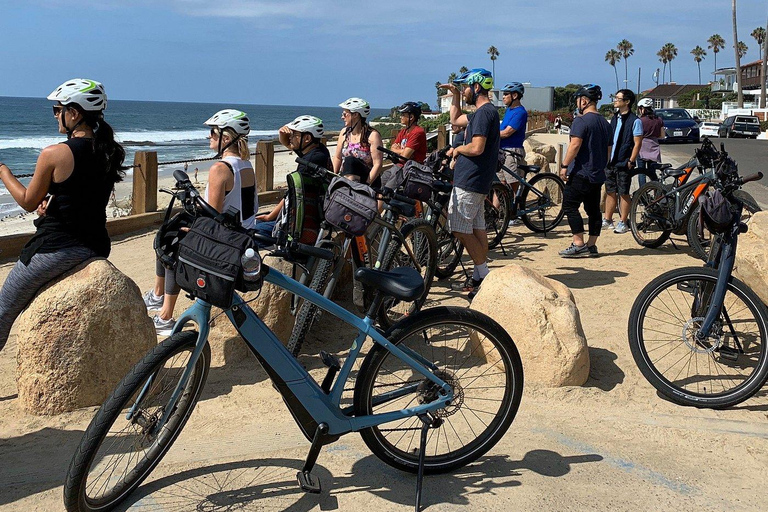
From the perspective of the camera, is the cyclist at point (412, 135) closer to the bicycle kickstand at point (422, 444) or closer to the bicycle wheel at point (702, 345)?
the bicycle wheel at point (702, 345)

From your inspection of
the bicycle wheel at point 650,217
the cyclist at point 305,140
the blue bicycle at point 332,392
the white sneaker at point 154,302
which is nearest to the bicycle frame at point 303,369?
the blue bicycle at point 332,392

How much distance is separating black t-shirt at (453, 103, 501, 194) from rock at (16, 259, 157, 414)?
3176mm

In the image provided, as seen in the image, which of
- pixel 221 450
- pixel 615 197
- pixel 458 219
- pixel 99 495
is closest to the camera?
pixel 99 495

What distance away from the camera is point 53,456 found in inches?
163

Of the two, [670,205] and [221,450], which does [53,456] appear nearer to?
[221,450]

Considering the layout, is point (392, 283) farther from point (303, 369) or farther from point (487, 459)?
point (487, 459)

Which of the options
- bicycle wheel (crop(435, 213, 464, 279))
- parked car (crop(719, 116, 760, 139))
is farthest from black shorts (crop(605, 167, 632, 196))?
parked car (crop(719, 116, 760, 139))

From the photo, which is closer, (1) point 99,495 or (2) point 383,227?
(1) point 99,495

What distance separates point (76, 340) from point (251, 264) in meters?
1.95

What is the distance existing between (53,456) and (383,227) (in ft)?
9.83

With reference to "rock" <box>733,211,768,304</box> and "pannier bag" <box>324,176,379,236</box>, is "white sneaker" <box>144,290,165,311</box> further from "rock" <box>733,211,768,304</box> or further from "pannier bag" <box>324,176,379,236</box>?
"rock" <box>733,211,768,304</box>

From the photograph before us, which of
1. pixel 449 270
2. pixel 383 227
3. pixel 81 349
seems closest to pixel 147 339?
pixel 81 349

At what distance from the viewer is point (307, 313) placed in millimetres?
5289

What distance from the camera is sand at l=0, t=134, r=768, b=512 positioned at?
3.62 m
